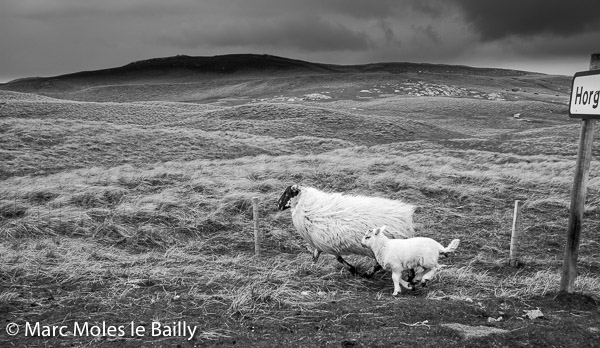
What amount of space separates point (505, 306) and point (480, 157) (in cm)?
2442

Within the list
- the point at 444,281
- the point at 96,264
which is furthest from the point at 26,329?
the point at 444,281

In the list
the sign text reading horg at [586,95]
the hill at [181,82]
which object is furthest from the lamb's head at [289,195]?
the hill at [181,82]

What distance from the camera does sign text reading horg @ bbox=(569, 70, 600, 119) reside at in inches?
264

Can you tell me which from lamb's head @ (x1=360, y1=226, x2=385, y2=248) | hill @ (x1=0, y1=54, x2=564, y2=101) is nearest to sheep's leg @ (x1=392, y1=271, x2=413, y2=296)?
lamb's head @ (x1=360, y1=226, x2=385, y2=248)

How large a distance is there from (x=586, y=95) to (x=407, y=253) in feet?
11.3

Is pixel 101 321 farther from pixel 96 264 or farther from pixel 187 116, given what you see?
pixel 187 116

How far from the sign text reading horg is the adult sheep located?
3.66 m

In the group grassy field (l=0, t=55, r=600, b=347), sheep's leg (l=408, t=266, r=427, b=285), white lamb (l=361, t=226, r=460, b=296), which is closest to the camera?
grassy field (l=0, t=55, r=600, b=347)

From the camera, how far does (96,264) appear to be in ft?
30.4

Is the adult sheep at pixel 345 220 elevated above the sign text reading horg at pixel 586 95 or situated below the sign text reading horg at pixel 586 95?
below

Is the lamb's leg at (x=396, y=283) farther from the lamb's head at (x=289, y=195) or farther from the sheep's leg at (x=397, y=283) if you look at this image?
the lamb's head at (x=289, y=195)

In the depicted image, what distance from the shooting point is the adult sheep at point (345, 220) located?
30.8 feet

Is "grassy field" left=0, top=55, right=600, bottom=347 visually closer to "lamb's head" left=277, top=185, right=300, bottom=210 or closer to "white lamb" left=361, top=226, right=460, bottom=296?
"white lamb" left=361, top=226, right=460, bottom=296

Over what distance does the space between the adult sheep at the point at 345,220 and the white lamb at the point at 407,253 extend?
63 centimetres
